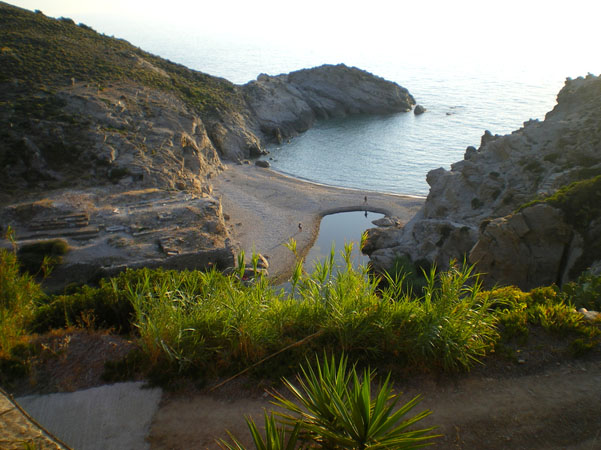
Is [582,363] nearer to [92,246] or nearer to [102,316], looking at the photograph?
[102,316]

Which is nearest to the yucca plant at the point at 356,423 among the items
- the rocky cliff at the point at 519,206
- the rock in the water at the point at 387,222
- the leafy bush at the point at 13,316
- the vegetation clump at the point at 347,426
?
the vegetation clump at the point at 347,426

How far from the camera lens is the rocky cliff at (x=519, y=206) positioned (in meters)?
18.6

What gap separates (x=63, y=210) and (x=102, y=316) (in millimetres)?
23472

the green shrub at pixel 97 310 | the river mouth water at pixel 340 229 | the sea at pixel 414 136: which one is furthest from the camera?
the sea at pixel 414 136

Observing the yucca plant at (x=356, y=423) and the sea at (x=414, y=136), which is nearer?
the yucca plant at (x=356, y=423)

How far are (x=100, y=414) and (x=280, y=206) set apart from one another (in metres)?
37.0

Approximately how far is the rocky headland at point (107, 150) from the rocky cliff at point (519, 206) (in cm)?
1315

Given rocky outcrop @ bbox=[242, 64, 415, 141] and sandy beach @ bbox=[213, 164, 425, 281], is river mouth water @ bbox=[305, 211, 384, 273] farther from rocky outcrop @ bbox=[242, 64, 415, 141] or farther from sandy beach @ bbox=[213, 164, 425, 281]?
rocky outcrop @ bbox=[242, 64, 415, 141]

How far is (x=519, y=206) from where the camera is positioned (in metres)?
25.3

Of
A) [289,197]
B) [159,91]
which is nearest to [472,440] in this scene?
[289,197]

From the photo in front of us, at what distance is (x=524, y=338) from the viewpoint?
786 cm

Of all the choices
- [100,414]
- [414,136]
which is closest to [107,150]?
[100,414]

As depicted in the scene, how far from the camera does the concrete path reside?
6.24m

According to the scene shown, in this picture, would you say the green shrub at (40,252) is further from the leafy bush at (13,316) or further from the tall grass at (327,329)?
the tall grass at (327,329)
